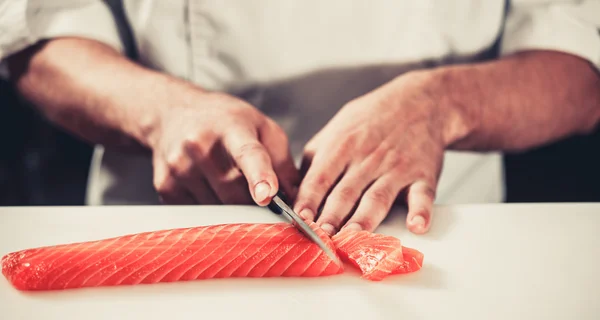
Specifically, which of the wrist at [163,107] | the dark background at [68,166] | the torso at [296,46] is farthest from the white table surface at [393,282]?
the dark background at [68,166]

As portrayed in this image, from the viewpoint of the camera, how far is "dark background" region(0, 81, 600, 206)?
207 cm

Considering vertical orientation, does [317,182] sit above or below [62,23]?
below

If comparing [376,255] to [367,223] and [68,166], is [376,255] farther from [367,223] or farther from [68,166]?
[68,166]

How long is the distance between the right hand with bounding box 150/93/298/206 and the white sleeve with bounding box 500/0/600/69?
774mm

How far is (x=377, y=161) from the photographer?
4.02 feet

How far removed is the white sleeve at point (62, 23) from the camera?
4.95 feet

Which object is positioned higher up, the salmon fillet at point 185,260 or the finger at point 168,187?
the salmon fillet at point 185,260

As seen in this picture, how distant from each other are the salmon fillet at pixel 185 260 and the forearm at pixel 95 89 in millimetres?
468

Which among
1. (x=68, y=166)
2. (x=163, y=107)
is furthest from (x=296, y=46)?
(x=68, y=166)

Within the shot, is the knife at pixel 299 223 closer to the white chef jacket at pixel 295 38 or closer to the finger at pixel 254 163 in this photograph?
the finger at pixel 254 163

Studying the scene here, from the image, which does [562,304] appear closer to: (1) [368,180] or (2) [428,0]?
(1) [368,180]

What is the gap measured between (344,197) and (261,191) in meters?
0.18

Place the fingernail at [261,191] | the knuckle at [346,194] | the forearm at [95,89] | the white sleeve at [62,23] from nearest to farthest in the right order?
the fingernail at [261,191] < the knuckle at [346,194] < the forearm at [95,89] < the white sleeve at [62,23]

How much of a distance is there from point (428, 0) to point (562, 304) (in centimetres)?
89
